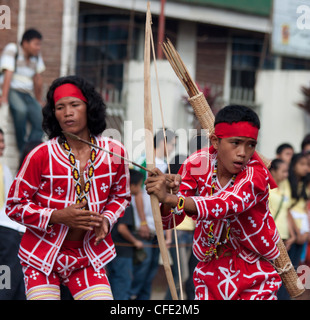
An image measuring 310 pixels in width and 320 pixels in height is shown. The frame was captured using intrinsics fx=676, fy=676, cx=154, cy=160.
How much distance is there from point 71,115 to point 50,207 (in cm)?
58

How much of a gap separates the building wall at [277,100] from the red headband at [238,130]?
9.95 meters

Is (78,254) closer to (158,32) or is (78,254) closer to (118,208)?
(118,208)

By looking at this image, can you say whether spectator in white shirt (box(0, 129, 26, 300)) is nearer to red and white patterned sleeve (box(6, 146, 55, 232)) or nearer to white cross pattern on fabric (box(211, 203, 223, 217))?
red and white patterned sleeve (box(6, 146, 55, 232))

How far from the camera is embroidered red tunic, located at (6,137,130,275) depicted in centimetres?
406

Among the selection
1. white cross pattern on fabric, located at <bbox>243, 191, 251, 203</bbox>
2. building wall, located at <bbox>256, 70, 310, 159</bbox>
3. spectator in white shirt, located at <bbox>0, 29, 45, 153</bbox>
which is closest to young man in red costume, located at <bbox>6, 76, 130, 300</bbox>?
white cross pattern on fabric, located at <bbox>243, 191, 251, 203</bbox>

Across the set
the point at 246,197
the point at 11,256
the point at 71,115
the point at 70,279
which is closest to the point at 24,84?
the point at 11,256

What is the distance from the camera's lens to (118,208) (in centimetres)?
429

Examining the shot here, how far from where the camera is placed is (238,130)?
377 cm

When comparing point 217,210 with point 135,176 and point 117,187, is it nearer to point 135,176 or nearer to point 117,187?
point 117,187

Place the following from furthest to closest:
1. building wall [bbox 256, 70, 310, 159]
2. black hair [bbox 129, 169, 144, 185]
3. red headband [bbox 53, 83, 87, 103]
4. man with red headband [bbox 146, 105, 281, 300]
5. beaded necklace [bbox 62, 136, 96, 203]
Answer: building wall [bbox 256, 70, 310, 159], black hair [bbox 129, 169, 144, 185], red headband [bbox 53, 83, 87, 103], beaded necklace [bbox 62, 136, 96, 203], man with red headband [bbox 146, 105, 281, 300]

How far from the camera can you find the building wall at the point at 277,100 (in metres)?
13.7
